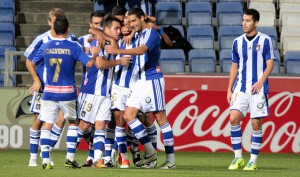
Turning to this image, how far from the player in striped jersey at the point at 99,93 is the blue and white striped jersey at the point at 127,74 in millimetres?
160

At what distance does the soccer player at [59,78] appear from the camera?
1212 centimetres

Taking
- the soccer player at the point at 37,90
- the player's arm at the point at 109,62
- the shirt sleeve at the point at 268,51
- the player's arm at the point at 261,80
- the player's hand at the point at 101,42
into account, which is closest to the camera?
the soccer player at the point at 37,90

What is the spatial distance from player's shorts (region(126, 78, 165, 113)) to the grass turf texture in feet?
2.58

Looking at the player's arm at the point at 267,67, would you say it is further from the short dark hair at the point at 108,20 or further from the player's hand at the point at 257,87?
the short dark hair at the point at 108,20

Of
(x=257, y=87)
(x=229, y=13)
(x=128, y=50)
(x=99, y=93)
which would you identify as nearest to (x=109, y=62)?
(x=128, y=50)

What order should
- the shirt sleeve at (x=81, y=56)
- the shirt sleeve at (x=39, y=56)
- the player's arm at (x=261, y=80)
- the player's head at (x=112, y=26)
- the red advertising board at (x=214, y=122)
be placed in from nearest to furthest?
the shirt sleeve at (x=81, y=56) < the shirt sleeve at (x=39, y=56) < the player's head at (x=112, y=26) < the player's arm at (x=261, y=80) < the red advertising board at (x=214, y=122)

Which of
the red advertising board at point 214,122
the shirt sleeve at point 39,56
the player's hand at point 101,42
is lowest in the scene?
the red advertising board at point 214,122

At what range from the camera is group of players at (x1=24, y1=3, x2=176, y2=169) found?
12.2 meters

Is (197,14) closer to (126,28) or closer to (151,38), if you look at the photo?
(126,28)

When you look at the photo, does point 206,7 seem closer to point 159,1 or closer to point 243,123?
point 159,1

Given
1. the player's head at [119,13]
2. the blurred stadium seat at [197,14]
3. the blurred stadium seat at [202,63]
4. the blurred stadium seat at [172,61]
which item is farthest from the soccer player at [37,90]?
the blurred stadium seat at [197,14]

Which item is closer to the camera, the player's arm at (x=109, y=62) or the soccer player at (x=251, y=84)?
the player's arm at (x=109, y=62)

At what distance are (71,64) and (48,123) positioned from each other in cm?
75

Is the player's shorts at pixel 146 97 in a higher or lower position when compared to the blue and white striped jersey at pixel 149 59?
lower
